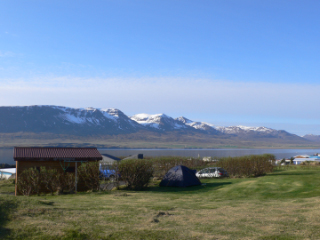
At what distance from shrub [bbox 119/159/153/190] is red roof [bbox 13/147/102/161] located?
2.16m

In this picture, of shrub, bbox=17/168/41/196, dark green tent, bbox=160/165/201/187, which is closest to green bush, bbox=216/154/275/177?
dark green tent, bbox=160/165/201/187

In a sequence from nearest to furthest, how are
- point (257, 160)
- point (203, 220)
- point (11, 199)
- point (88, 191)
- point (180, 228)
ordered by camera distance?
1. point (180, 228)
2. point (203, 220)
3. point (11, 199)
4. point (88, 191)
5. point (257, 160)

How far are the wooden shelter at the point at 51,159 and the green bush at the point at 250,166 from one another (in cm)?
1213

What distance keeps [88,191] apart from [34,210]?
34.7 ft

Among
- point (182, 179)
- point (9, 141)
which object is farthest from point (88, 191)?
point (9, 141)

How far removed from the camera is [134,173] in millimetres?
21328

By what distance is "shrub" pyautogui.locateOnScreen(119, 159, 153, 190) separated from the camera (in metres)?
21.1

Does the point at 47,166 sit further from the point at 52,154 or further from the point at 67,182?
the point at 67,182

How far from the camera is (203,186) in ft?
73.9

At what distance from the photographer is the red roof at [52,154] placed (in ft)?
66.6

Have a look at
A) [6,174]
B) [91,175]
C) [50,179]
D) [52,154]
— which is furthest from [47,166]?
[6,174]

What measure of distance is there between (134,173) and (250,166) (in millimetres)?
10341

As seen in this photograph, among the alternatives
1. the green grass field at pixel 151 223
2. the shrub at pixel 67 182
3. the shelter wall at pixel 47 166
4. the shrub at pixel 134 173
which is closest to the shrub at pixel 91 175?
the shelter wall at pixel 47 166

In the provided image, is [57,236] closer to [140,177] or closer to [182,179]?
[140,177]
